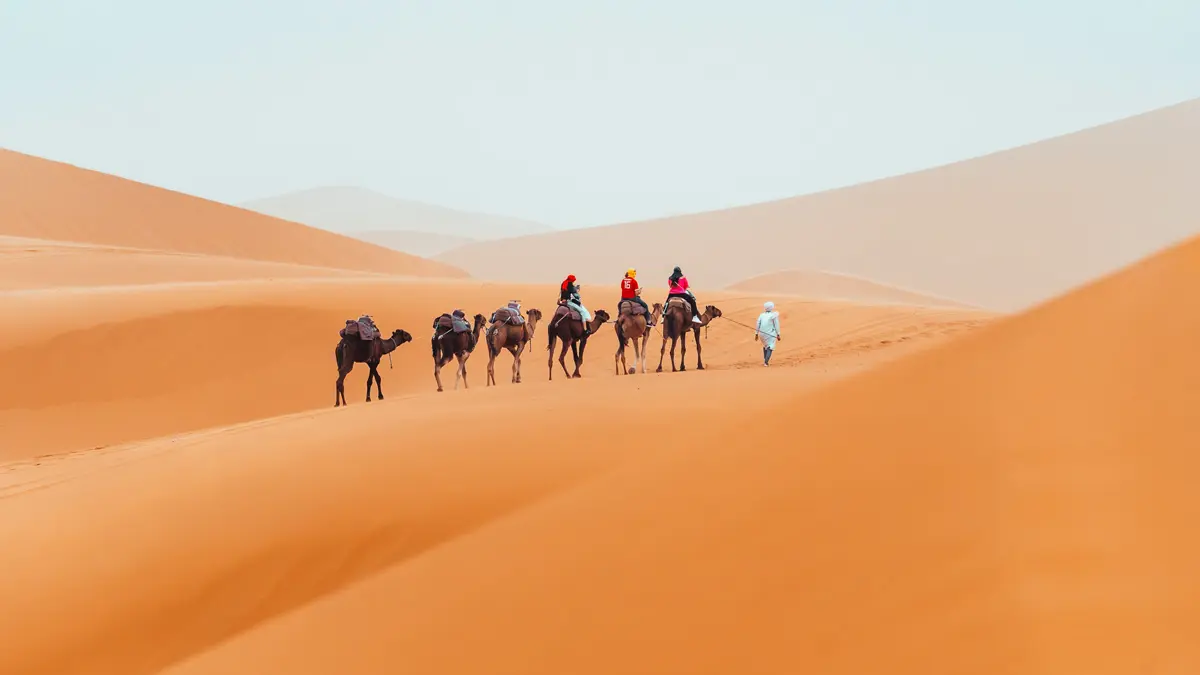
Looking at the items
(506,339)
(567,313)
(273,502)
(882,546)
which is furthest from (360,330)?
(882,546)

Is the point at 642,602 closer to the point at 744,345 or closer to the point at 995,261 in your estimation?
the point at 744,345

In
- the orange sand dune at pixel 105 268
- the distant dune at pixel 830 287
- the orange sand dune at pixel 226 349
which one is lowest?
the orange sand dune at pixel 226 349

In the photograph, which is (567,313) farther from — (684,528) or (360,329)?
(684,528)

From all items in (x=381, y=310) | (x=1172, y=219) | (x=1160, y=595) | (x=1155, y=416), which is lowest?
(x=1160, y=595)

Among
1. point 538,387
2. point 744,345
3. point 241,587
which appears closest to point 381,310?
point 744,345

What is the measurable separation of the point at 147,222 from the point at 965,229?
65555mm

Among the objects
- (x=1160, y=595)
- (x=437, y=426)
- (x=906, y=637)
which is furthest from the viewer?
(x=437, y=426)

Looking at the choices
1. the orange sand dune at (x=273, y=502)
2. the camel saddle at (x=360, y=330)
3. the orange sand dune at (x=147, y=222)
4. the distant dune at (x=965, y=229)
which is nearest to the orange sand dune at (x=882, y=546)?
the orange sand dune at (x=273, y=502)

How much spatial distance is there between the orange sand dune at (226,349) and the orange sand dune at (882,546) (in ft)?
47.3

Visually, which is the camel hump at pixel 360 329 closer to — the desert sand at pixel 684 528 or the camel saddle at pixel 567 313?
the camel saddle at pixel 567 313

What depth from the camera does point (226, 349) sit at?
23828 millimetres

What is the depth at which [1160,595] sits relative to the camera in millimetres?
3746

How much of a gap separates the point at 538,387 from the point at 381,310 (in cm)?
1551

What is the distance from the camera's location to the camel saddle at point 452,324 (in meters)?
19.1
